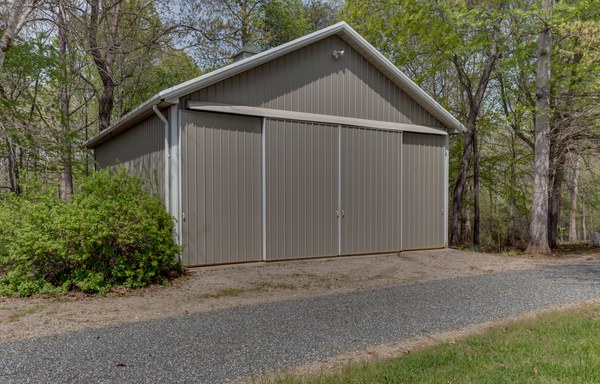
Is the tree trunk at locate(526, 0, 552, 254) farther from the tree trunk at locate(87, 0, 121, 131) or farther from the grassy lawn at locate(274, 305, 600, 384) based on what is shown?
the tree trunk at locate(87, 0, 121, 131)

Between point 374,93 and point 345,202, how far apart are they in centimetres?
279

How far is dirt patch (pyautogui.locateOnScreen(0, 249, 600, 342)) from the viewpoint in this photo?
4.59 meters

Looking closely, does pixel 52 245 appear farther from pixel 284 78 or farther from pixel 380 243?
pixel 380 243

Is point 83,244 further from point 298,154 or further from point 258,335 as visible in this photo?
point 298,154

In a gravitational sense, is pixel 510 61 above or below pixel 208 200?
above

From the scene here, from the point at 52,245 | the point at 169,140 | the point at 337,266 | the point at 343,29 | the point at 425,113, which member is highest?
the point at 343,29

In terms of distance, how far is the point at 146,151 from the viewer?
349 inches

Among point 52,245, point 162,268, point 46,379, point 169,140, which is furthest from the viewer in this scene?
point 169,140

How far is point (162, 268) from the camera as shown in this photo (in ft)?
21.4

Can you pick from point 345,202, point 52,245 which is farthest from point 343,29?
point 52,245

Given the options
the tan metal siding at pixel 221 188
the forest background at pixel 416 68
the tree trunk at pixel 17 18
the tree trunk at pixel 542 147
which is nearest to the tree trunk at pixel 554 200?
the forest background at pixel 416 68

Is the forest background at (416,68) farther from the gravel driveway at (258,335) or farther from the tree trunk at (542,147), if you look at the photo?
the gravel driveway at (258,335)

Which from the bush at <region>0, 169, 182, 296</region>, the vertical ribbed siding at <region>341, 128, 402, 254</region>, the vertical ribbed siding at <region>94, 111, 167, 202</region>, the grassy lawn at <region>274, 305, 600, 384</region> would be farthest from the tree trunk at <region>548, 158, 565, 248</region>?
the bush at <region>0, 169, 182, 296</region>

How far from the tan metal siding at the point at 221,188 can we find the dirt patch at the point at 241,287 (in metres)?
0.39
